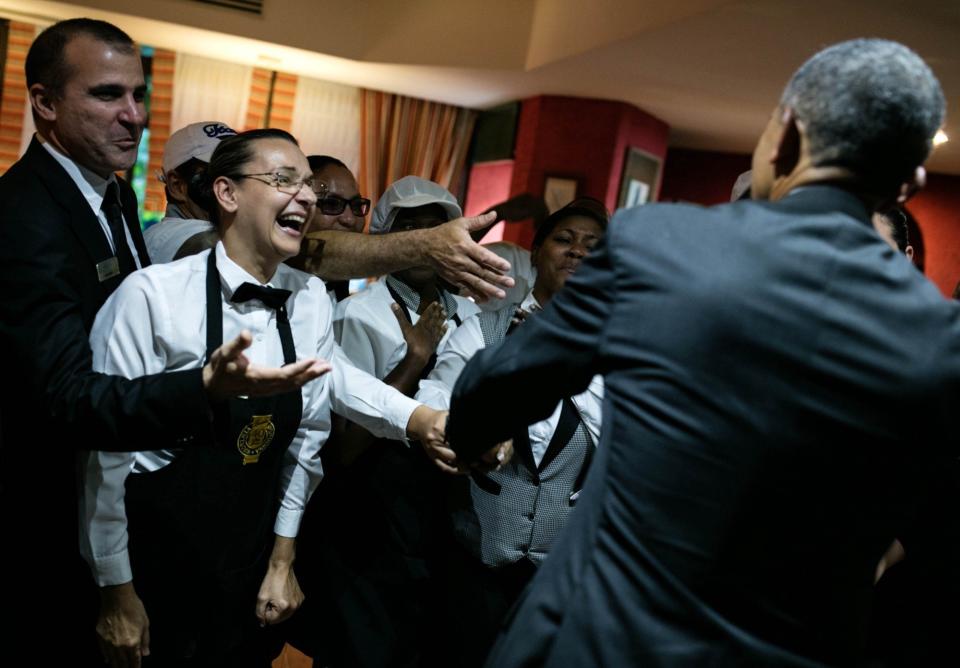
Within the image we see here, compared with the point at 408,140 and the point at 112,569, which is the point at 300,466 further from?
the point at 408,140

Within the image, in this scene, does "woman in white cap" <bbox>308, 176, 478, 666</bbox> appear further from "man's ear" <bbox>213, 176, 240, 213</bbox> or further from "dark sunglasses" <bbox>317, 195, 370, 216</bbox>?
"dark sunglasses" <bbox>317, 195, 370, 216</bbox>

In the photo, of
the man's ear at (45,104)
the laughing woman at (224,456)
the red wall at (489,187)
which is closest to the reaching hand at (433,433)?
the laughing woman at (224,456)

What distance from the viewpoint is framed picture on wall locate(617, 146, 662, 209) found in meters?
7.91

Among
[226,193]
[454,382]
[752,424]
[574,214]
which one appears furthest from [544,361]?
[574,214]

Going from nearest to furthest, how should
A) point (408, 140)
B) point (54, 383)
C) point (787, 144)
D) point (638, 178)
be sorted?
1. point (787, 144)
2. point (54, 383)
3. point (638, 178)
4. point (408, 140)

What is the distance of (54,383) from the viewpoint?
1518 mm

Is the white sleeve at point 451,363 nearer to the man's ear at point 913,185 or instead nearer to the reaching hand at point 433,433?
the reaching hand at point 433,433

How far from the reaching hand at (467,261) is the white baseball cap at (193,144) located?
1.17m

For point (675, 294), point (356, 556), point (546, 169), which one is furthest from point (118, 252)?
point (546, 169)

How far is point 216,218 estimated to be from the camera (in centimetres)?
206

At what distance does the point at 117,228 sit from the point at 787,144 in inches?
57.6

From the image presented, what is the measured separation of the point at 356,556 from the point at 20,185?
4.36 feet

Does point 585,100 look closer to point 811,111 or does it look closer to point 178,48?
point 178,48

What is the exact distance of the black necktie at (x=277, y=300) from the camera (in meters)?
1.85
